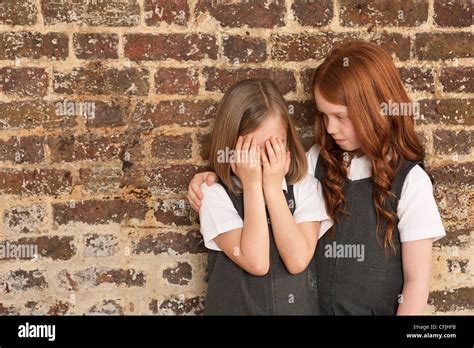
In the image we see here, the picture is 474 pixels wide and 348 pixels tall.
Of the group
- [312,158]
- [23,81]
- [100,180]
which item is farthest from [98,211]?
[312,158]

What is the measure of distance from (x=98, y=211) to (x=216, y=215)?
38 centimetres

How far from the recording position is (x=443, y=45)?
1795mm

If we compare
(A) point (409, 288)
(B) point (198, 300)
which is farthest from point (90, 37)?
(A) point (409, 288)

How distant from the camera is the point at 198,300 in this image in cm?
182

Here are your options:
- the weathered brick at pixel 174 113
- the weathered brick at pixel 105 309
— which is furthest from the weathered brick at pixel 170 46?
the weathered brick at pixel 105 309

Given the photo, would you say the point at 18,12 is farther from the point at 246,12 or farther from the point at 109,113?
the point at 246,12

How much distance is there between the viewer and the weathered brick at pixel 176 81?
174 centimetres

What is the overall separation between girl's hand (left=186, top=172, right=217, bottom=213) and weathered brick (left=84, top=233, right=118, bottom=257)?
276 mm

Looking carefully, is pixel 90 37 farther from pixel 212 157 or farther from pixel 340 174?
pixel 340 174

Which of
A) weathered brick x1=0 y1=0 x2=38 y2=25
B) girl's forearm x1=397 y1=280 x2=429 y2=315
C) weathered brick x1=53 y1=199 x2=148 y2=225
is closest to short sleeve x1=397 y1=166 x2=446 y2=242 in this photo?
girl's forearm x1=397 y1=280 x2=429 y2=315

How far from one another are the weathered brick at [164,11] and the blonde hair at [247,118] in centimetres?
27

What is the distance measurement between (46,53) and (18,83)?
0.11 m

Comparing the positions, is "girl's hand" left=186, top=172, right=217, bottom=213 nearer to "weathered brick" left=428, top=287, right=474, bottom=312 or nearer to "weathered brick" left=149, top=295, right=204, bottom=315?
→ "weathered brick" left=149, top=295, right=204, bottom=315
